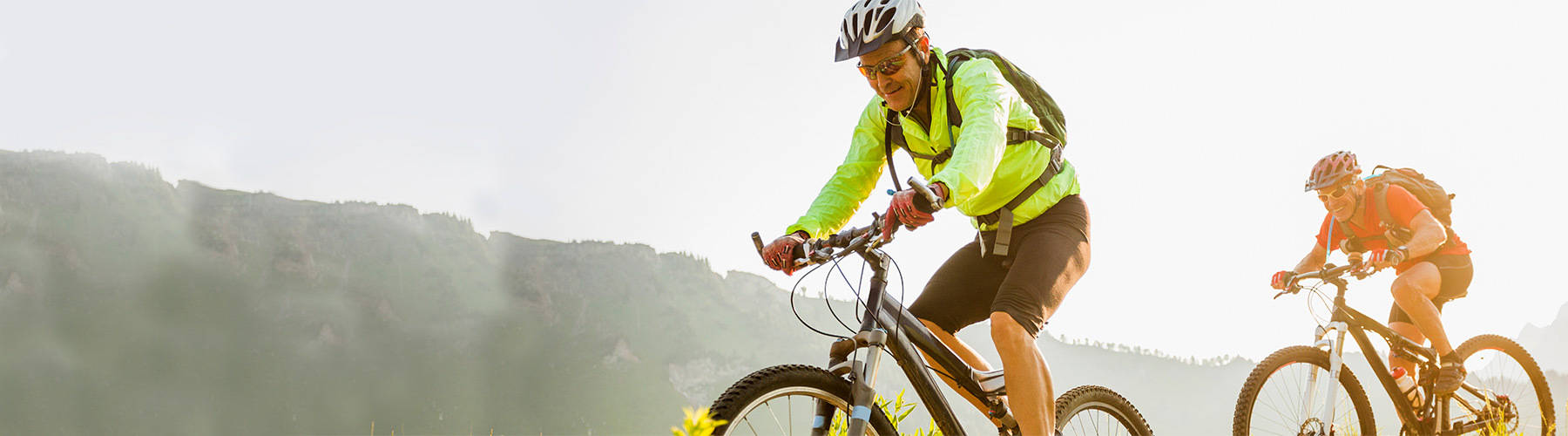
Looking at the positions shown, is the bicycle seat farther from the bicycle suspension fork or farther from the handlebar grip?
the handlebar grip

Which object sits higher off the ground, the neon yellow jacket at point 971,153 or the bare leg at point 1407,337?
the bare leg at point 1407,337

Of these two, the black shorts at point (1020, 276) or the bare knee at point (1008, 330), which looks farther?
the black shorts at point (1020, 276)

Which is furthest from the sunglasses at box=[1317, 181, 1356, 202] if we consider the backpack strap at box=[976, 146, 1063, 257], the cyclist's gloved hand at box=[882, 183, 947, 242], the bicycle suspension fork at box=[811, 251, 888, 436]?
the cyclist's gloved hand at box=[882, 183, 947, 242]

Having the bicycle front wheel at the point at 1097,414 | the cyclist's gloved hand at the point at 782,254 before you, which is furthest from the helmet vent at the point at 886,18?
the bicycle front wheel at the point at 1097,414

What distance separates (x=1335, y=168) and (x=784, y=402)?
188 inches

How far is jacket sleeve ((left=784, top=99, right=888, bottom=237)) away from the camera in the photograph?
362 centimetres

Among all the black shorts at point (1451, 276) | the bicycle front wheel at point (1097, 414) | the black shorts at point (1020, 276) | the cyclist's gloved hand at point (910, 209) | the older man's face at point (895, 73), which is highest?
the black shorts at point (1451, 276)

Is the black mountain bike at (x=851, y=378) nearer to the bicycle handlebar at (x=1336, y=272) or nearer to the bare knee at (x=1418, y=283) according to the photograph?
the bicycle handlebar at (x=1336, y=272)

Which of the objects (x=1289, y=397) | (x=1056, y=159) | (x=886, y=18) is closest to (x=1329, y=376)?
(x=1289, y=397)

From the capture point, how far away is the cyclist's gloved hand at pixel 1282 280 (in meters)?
5.85

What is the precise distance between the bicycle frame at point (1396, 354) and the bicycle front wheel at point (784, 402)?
11.7 ft

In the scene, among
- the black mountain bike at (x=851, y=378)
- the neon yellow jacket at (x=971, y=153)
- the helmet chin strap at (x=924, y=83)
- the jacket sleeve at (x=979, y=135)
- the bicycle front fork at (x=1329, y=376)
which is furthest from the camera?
the bicycle front fork at (x=1329, y=376)

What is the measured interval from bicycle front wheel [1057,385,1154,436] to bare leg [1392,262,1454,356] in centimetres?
264

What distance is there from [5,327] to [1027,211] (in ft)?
764
